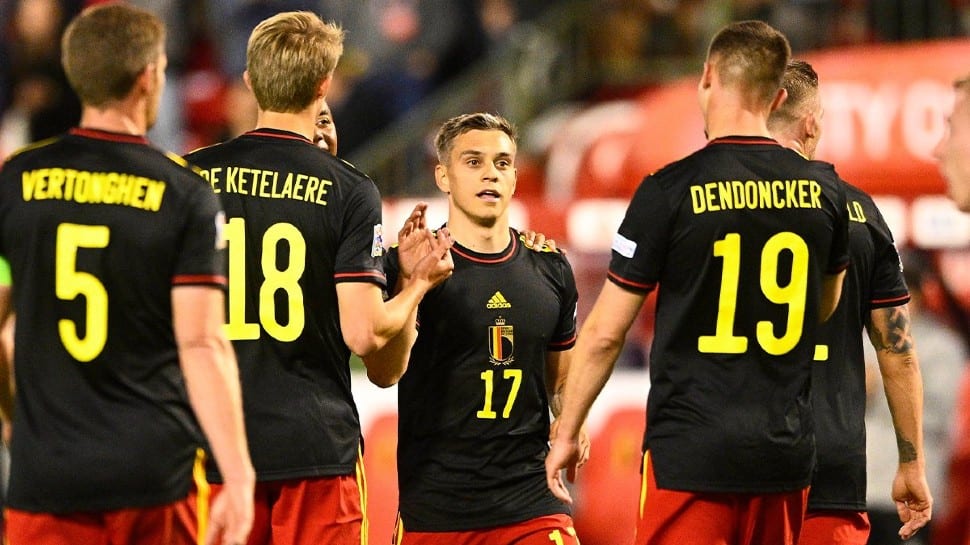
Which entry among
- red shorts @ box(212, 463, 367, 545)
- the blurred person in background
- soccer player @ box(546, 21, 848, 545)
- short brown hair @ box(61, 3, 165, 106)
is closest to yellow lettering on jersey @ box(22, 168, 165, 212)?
short brown hair @ box(61, 3, 165, 106)

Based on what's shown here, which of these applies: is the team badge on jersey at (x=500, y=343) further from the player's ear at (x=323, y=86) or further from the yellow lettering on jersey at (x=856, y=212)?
the yellow lettering on jersey at (x=856, y=212)

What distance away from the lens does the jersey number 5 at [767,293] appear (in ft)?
16.9

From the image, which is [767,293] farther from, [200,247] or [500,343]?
[200,247]

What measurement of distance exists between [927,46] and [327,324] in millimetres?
6252

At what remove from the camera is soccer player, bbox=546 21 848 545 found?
16.9 ft

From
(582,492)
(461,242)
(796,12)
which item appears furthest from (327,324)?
(796,12)

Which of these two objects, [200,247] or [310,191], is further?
[310,191]

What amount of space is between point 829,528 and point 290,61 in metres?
2.52

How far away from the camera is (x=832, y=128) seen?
10.0 metres

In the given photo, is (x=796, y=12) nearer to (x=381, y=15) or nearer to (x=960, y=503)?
(x=381, y=15)

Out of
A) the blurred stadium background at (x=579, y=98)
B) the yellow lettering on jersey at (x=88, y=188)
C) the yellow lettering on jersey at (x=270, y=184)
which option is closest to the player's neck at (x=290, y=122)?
the yellow lettering on jersey at (x=270, y=184)

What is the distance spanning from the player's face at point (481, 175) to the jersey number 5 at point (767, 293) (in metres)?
1.18

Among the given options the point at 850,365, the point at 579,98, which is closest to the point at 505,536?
the point at 850,365

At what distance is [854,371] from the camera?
5848 millimetres
